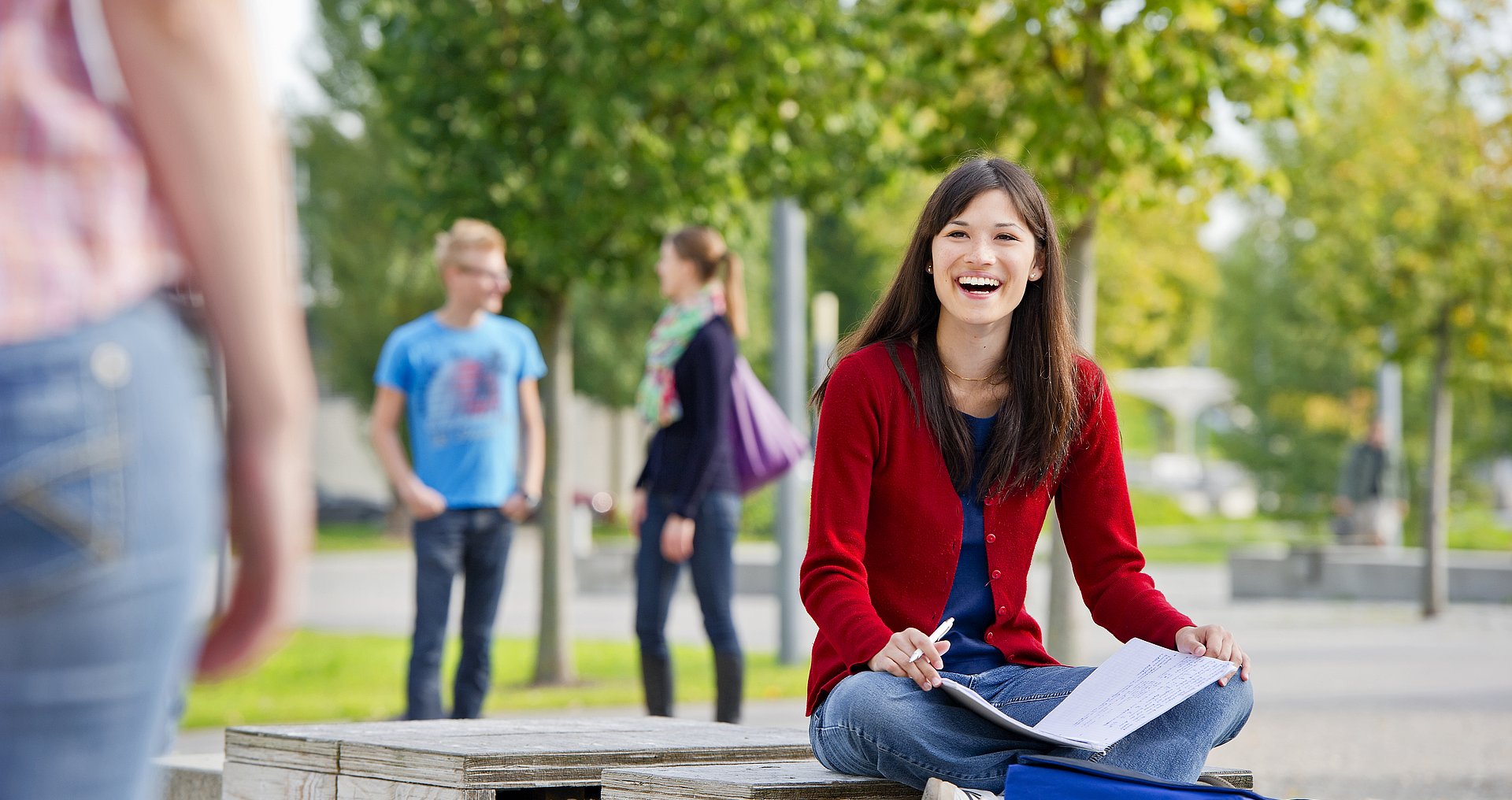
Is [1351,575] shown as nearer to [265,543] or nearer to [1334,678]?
[1334,678]

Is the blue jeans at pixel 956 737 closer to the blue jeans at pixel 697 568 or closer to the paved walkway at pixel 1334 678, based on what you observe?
the blue jeans at pixel 697 568

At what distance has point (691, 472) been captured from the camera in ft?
23.6

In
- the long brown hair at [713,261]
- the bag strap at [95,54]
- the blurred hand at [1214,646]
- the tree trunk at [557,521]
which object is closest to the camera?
the bag strap at [95,54]

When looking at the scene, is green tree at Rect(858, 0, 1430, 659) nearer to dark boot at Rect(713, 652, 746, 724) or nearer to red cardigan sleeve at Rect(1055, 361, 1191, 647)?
dark boot at Rect(713, 652, 746, 724)

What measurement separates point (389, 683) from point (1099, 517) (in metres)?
8.32

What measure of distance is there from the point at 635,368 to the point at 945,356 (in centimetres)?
3300

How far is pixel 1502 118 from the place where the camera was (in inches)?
635

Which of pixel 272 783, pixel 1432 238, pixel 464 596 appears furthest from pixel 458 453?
pixel 1432 238

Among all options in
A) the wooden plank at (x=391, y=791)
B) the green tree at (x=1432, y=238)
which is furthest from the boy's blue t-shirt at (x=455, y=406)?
the green tree at (x=1432, y=238)

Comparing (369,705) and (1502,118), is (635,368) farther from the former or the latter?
(369,705)

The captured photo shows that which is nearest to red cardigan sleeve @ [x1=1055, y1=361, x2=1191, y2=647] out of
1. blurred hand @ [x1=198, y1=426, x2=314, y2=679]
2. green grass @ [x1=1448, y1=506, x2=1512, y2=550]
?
blurred hand @ [x1=198, y1=426, x2=314, y2=679]

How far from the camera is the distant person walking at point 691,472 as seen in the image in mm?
7219

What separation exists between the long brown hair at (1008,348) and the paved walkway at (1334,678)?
3557 mm

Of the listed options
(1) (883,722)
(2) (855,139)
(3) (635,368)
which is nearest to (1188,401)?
(3) (635,368)
